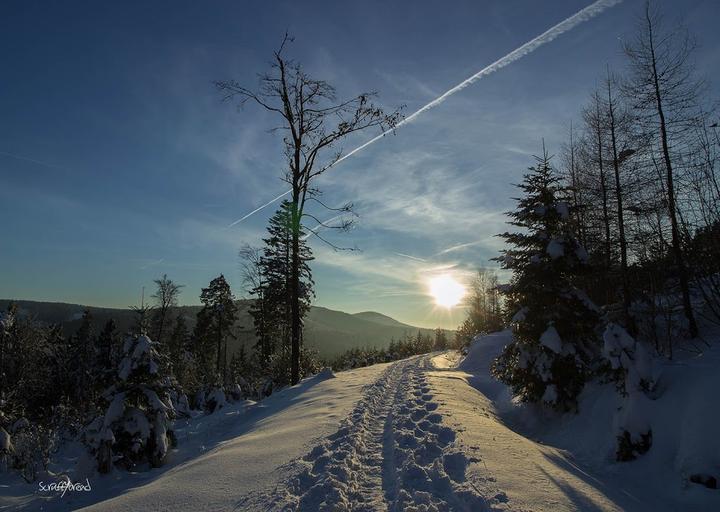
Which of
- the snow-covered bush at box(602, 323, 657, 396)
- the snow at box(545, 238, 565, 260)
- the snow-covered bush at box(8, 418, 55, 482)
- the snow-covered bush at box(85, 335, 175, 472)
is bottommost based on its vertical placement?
the snow-covered bush at box(8, 418, 55, 482)

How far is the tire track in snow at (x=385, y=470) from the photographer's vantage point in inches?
166

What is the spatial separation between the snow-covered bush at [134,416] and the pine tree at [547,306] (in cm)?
931

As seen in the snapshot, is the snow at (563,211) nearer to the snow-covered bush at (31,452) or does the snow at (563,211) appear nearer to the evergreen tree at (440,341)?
the snow-covered bush at (31,452)

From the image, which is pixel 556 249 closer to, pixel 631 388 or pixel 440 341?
pixel 631 388

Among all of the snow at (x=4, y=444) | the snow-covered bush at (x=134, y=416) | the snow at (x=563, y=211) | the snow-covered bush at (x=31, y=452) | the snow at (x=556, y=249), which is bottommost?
the snow-covered bush at (x=31, y=452)

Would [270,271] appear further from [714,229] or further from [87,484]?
[714,229]

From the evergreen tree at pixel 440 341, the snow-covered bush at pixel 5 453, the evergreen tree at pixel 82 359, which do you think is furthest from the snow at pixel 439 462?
the evergreen tree at pixel 440 341

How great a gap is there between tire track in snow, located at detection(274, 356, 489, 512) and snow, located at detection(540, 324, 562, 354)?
3746 millimetres

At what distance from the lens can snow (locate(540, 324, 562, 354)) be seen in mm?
9961

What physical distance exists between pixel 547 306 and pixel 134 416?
10.6 m

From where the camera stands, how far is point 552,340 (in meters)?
10.0

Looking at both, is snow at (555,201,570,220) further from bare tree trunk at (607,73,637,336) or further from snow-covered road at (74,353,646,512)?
snow-covered road at (74,353,646,512)

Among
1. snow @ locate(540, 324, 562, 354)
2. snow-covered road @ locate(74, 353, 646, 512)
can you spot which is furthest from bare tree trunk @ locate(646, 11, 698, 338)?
snow-covered road @ locate(74, 353, 646, 512)

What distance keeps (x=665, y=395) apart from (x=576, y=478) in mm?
3304
